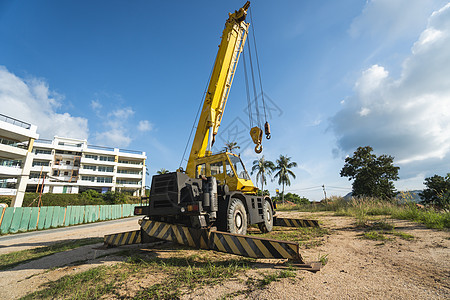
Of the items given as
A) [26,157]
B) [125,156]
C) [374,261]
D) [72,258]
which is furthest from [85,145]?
[374,261]

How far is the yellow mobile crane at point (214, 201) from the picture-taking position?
411 centimetres

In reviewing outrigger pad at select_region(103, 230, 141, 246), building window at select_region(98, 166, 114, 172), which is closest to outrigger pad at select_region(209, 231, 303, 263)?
outrigger pad at select_region(103, 230, 141, 246)

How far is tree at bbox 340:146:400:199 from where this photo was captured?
2788 cm

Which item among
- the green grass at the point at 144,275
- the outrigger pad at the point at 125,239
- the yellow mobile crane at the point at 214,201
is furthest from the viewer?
the outrigger pad at the point at 125,239

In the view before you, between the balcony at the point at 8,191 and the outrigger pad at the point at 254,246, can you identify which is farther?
the balcony at the point at 8,191

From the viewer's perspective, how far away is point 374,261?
3.78 m

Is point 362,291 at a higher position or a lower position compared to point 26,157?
lower

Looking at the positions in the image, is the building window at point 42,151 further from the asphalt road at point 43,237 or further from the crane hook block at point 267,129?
the crane hook block at point 267,129

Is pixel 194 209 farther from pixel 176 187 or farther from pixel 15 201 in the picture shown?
pixel 15 201

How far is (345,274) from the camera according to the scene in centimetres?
319

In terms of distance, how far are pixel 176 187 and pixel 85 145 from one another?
57.1m

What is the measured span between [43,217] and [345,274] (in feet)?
72.3

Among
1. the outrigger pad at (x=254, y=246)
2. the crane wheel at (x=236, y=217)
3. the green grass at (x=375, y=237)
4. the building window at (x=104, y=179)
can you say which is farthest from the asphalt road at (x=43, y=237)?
the building window at (x=104, y=179)

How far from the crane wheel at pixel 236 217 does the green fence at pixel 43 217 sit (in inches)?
743
